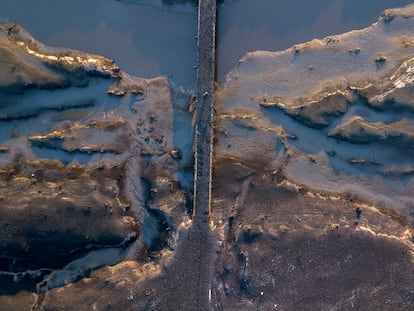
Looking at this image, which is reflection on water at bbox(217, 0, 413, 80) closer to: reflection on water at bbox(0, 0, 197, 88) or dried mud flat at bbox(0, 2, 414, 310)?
dried mud flat at bbox(0, 2, 414, 310)

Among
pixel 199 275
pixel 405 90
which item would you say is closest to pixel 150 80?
pixel 199 275

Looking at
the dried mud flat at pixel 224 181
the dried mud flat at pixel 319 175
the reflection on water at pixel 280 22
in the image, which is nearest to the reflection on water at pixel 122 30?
the dried mud flat at pixel 224 181

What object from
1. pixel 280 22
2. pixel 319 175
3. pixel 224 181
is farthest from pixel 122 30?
pixel 319 175

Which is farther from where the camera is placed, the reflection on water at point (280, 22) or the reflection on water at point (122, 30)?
the reflection on water at point (280, 22)

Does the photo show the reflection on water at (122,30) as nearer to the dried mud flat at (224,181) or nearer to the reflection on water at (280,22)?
the dried mud flat at (224,181)

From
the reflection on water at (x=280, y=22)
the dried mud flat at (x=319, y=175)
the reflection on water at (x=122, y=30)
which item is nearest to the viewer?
the dried mud flat at (x=319, y=175)

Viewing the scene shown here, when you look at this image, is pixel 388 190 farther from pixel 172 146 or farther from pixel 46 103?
pixel 46 103

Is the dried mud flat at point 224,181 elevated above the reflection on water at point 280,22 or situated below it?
below
